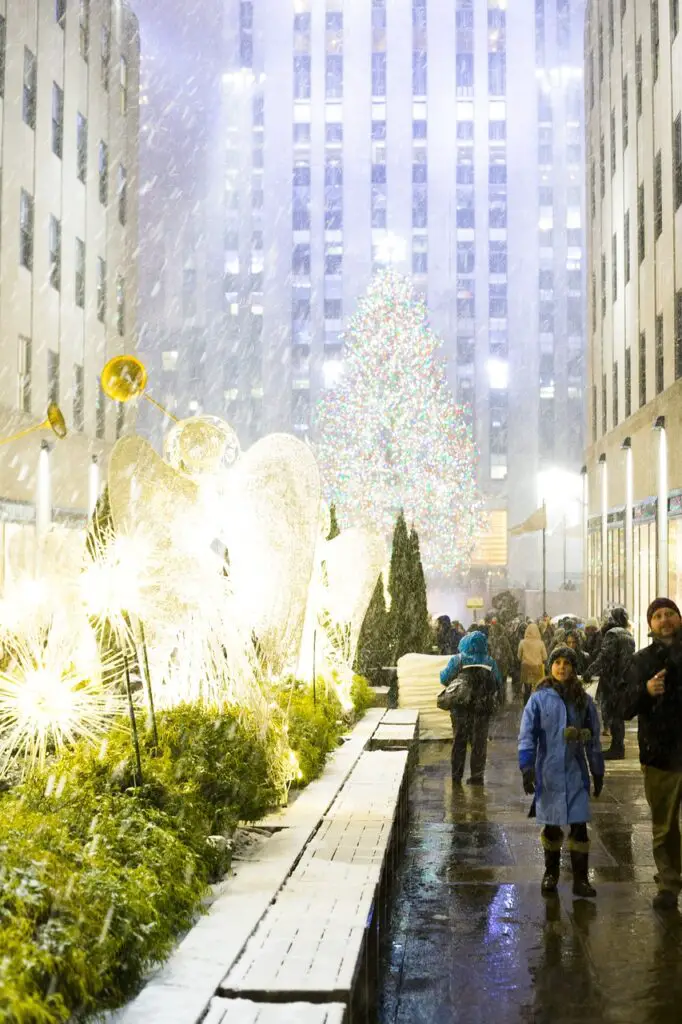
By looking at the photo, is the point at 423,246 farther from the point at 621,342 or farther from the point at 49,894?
the point at 49,894

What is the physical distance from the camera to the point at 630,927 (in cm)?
776

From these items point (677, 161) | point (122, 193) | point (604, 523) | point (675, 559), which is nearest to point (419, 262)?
point (122, 193)

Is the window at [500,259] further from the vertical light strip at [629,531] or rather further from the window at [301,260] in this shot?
the vertical light strip at [629,531]

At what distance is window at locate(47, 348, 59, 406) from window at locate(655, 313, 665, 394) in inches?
612

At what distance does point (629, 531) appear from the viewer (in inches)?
1297

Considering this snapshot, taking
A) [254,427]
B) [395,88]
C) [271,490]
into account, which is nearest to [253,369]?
[254,427]

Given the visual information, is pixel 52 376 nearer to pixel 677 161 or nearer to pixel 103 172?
pixel 103 172

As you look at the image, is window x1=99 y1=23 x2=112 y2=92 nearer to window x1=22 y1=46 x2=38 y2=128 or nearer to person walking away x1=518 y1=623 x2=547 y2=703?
window x1=22 y1=46 x2=38 y2=128

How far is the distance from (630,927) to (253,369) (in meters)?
78.2

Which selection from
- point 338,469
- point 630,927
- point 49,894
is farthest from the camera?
point 338,469

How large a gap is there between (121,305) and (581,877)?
36677 mm

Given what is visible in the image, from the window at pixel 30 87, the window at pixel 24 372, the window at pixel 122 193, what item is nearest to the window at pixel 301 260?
the window at pixel 122 193

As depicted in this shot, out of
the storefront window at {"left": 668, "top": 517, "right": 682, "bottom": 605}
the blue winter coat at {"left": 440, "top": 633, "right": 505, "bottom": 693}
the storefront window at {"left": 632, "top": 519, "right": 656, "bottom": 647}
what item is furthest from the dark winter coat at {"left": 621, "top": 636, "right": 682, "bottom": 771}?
the storefront window at {"left": 632, "top": 519, "right": 656, "bottom": 647}

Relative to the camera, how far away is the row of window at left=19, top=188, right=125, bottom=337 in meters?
32.6
